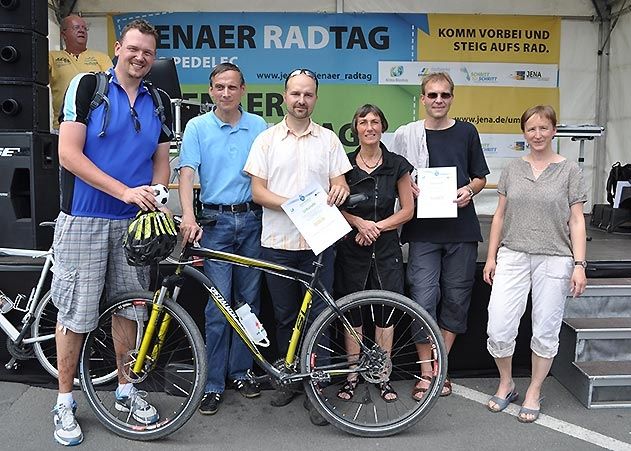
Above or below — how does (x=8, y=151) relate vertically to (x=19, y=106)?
below

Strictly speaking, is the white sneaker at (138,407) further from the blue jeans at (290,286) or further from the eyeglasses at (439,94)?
the eyeglasses at (439,94)

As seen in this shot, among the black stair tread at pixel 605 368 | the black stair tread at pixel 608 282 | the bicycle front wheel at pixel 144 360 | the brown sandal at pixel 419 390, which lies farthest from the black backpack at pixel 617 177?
the bicycle front wheel at pixel 144 360

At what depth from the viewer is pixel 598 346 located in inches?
128

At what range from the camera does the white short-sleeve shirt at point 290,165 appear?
2738 millimetres

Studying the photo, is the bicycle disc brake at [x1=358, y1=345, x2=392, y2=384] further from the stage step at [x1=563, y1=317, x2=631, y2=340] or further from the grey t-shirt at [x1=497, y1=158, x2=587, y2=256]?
the stage step at [x1=563, y1=317, x2=631, y2=340]

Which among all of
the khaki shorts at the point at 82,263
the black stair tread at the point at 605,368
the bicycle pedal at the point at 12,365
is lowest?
the bicycle pedal at the point at 12,365

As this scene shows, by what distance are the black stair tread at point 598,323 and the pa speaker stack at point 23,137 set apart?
3.03 meters

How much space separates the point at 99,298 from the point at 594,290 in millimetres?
2602

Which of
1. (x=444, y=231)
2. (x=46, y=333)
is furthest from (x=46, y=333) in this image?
(x=444, y=231)

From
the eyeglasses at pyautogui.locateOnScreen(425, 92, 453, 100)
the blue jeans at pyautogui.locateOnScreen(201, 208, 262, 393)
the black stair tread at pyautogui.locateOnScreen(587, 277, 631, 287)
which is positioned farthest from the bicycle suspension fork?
the black stair tread at pyautogui.locateOnScreen(587, 277, 631, 287)

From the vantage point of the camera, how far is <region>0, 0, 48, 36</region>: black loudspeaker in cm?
355

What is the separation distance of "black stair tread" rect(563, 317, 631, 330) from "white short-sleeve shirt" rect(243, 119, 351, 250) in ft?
5.07

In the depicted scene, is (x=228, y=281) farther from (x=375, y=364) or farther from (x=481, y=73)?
(x=481, y=73)

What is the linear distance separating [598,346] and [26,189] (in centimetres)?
337
